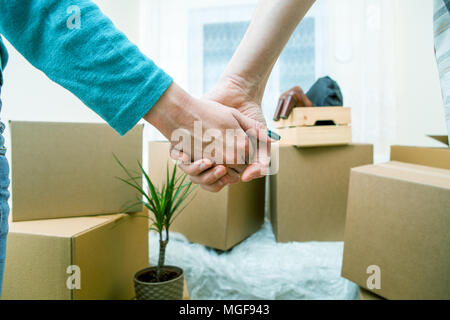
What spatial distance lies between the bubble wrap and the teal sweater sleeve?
72 cm

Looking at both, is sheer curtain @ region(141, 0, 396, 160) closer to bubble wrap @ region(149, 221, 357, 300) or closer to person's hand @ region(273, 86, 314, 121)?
person's hand @ region(273, 86, 314, 121)

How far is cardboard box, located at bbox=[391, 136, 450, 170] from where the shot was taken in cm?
109

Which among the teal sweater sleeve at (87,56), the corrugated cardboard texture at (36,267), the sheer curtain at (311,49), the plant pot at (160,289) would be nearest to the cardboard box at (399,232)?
the plant pot at (160,289)

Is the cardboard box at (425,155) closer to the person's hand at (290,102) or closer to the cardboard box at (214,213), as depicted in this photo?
the person's hand at (290,102)

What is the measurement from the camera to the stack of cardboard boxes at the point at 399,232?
0.70 m

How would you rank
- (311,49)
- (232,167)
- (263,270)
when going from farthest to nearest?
(311,49), (263,270), (232,167)

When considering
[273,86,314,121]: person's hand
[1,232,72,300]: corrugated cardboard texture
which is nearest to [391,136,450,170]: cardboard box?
[273,86,314,121]: person's hand

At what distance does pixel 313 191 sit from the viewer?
4.11 ft

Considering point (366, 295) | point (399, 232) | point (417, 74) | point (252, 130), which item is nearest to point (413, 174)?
point (399, 232)

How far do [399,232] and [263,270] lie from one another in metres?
0.45

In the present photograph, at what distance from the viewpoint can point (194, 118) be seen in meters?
0.60

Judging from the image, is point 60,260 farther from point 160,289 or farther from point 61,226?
point 160,289
